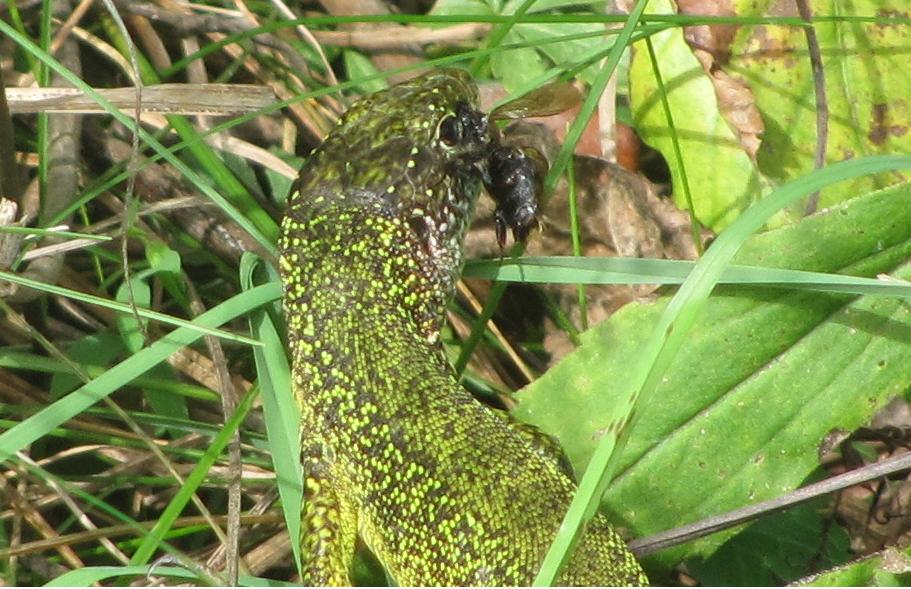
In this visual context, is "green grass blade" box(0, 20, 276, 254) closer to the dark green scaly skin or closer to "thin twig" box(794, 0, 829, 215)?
the dark green scaly skin

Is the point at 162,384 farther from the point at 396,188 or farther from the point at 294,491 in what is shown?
the point at 396,188

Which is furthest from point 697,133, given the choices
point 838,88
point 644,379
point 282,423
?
point 644,379

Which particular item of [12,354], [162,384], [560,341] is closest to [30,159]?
[12,354]

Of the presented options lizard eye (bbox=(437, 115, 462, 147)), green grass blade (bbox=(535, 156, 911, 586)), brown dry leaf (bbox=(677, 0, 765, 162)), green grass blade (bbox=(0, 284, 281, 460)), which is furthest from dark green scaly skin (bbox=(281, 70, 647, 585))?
brown dry leaf (bbox=(677, 0, 765, 162))

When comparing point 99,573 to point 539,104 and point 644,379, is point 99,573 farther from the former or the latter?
point 539,104

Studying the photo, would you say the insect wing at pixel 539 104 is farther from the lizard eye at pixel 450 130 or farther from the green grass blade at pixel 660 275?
the green grass blade at pixel 660 275

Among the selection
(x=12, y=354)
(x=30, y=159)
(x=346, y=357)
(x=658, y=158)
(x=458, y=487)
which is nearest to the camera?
(x=458, y=487)
